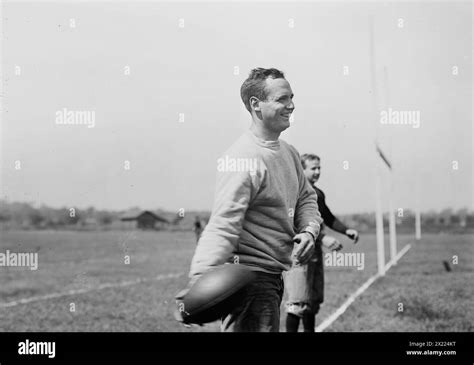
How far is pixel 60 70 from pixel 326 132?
54.9 inches

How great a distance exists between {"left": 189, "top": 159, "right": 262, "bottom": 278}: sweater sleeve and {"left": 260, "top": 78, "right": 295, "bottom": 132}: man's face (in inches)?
15.5

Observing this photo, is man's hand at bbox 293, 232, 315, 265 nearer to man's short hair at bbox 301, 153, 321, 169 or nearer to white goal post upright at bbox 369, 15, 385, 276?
man's short hair at bbox 301, 153, 321, 169

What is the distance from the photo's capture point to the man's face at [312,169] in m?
4.99

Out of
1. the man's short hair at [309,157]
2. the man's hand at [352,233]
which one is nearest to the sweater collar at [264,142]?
the man's short hair at [309,157]

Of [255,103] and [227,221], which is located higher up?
[255,103]

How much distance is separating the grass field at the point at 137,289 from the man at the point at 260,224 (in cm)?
90

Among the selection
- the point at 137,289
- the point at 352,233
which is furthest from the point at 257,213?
the point at 137,289

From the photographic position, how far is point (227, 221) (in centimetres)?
384

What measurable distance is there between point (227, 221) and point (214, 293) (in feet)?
1.00

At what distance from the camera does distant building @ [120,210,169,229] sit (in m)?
4.98

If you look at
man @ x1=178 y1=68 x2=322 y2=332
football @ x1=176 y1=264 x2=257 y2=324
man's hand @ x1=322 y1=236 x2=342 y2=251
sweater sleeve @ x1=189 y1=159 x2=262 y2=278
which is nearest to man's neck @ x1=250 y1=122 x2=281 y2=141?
man @ x1=178 y1=68 x2=322 y2=332

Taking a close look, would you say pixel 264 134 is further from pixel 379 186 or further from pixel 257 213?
pixel 379 186

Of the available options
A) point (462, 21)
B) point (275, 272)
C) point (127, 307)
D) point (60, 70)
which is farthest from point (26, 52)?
point (462, 21)

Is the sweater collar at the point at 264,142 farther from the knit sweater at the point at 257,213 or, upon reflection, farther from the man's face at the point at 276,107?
the man's face at the point at 276,107
